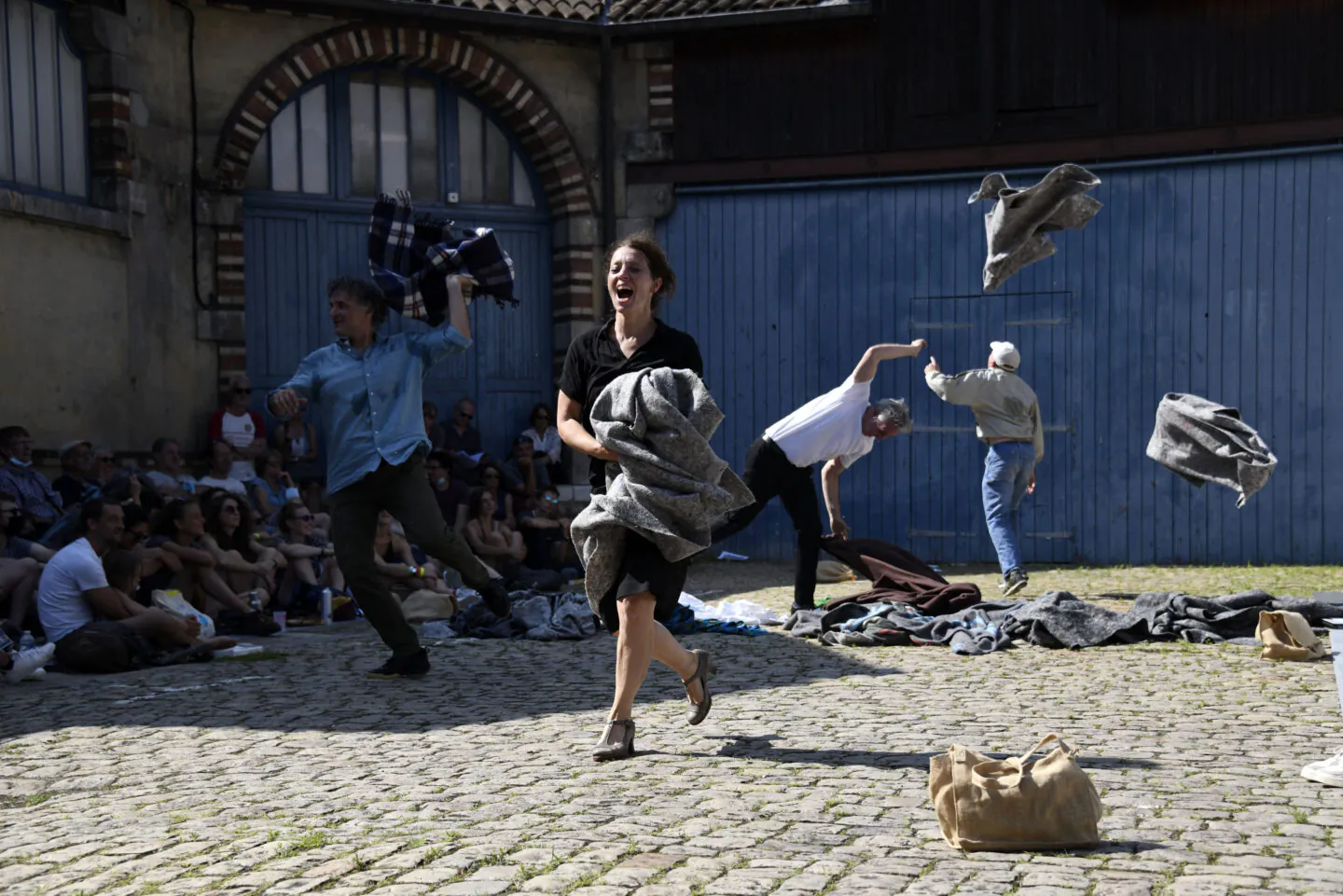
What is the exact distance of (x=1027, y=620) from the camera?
8.35 m

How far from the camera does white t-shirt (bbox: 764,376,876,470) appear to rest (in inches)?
359

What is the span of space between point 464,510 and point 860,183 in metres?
4.88

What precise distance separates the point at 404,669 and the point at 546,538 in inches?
221

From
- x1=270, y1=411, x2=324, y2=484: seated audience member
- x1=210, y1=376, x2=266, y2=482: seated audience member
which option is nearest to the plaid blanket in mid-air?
x1=210, y1=376, x2=266, y2=482: seated audience member

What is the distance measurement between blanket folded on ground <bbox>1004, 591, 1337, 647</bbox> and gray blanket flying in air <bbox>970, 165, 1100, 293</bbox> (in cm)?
250

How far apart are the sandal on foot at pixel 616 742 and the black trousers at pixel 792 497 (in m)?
3.93

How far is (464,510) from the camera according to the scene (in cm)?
1224

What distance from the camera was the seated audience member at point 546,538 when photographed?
1286 centimetres

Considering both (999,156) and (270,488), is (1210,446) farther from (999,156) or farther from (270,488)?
(270,488)

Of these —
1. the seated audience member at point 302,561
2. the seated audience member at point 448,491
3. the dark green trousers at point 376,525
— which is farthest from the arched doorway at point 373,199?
the dark green trousers at point 376,525

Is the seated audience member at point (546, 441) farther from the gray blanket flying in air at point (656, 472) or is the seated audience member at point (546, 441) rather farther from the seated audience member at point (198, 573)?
the gray blanket flying in air at point (656, 472)

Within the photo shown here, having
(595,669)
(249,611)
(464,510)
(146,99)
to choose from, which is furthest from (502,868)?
(146,99)

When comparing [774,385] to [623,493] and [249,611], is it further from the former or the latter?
[623,493]

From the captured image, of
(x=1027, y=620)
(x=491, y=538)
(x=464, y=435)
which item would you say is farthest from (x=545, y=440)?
(x=1027, y=620)
